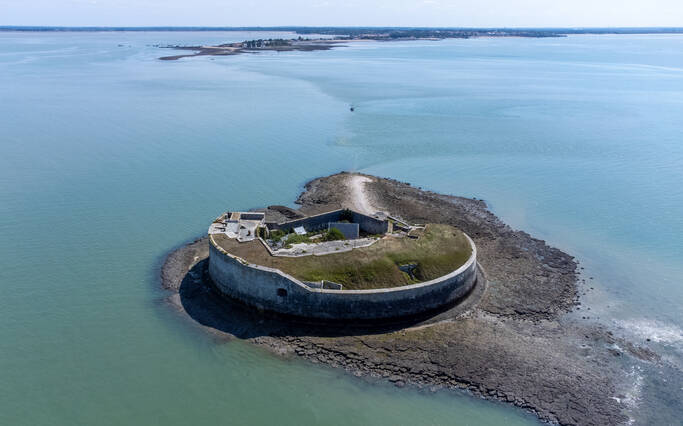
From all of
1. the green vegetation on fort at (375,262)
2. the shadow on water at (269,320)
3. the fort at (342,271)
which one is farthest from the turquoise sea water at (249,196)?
the green vegetation on fort at (375,262)

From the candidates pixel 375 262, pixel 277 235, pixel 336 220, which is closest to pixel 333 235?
pixel 336 220

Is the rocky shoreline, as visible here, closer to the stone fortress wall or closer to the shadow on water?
the shadow on water

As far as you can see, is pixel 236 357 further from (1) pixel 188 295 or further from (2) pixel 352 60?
(2) pixel 352 60

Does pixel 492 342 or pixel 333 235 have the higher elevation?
pixel 333 235

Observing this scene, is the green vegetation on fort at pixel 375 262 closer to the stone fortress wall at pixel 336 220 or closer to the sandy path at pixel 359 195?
the stone fortress wall at pixel 336 220

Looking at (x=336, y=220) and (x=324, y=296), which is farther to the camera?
(x=336, y=220)

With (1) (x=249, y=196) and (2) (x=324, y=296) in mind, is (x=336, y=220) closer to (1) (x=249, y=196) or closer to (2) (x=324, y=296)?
(2) (x=324, y=296)

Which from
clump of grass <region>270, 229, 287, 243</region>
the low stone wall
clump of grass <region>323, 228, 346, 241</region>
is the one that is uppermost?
clump of grass <region>323, 228, 346, 241</region>

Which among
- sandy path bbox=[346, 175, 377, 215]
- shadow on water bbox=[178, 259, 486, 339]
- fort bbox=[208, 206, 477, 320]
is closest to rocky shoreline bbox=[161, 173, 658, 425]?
shadow on water bbox=[178, 259, 486, 339]
